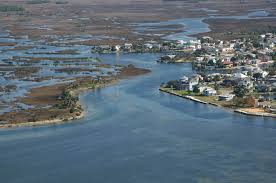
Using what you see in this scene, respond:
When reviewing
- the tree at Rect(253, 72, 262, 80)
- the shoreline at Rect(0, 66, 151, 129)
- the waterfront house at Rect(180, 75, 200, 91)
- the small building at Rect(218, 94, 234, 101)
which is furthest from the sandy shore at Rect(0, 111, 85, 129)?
the tree at Rect(253, 72, 262, 80)

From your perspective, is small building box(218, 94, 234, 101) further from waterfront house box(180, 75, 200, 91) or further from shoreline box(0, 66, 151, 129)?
shoreline box(0, 66, 151, 129)

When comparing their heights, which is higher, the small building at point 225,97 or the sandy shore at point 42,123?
the small building at point 225,97

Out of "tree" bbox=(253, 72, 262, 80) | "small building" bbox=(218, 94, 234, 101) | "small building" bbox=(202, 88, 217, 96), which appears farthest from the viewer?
"tree" bbox=(253, 72, 262, 80)

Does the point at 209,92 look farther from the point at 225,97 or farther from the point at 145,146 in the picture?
the point at 145,146

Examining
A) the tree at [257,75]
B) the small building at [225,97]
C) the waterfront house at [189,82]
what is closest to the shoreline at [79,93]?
the waterfront house at [189,82]

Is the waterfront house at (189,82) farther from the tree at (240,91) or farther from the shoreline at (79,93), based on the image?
the shoreline at (79,93)

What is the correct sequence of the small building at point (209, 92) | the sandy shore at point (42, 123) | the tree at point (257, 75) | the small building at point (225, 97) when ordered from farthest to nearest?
1. the tree at point (257, 75)
2. the small building at point (209, 92)
3. the small building at point (225, 97)
4. the sandy shore at point (42, 123)

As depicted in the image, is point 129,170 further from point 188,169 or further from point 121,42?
point 121,42

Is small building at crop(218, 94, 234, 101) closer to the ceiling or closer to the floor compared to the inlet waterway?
closer to the ceiling
